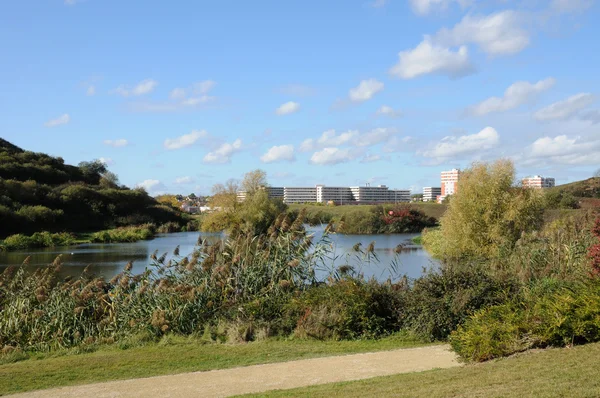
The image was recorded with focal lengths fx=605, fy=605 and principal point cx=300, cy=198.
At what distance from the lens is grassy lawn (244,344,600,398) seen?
652cm

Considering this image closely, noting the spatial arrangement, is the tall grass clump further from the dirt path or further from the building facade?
the building facade

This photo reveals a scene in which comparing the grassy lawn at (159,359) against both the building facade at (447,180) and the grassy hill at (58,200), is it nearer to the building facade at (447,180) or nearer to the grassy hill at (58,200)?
the grassy hill at (58,200)

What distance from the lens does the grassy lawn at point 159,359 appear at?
10078mm

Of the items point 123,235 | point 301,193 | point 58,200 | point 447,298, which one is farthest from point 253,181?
point 301,193

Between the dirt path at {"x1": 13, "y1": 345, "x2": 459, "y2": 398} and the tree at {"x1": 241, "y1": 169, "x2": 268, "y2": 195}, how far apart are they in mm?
39430

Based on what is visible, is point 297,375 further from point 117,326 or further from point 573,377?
point 117,326

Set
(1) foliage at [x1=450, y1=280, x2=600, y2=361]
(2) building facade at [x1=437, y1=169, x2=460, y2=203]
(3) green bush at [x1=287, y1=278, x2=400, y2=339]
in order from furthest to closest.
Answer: (2) building facade at [x1=437, y1=169, x2=460, y2=203], (3) green bush at [x1=287, y1=278, x2=400, y2=339], (1) foliage at [x1=450, y1=280, x2=600, y2=361]

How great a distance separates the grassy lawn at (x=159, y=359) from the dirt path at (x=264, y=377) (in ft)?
1.86

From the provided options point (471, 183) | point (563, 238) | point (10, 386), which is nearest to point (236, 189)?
point (471, 183)

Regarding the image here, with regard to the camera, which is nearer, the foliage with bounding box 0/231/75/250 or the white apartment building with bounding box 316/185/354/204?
the foliage with bounding box 0/231/75/250

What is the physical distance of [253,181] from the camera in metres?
50.0

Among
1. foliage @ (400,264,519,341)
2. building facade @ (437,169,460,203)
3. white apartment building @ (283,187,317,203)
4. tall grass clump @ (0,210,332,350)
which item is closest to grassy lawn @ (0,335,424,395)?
foliage @ (400,264,519,341)

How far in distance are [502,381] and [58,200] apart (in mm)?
66774

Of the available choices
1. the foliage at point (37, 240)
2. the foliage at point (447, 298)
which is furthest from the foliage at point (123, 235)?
the foliage at point (447, 298)
